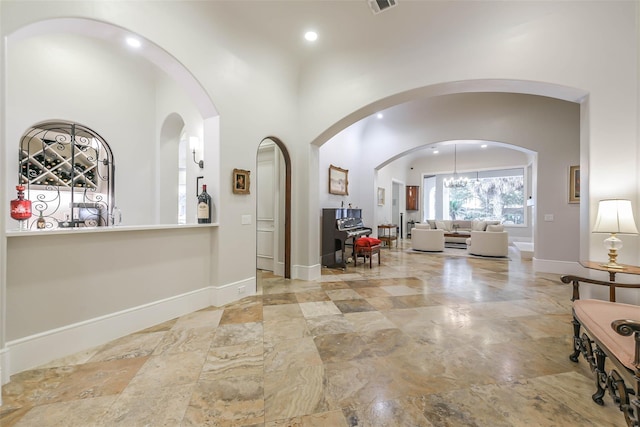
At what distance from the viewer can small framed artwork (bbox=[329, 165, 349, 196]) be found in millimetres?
6355

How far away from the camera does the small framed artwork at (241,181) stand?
11.3 ft

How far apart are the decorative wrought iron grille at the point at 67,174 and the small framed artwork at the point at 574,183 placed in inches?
334

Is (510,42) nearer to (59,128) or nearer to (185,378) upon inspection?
(185,378)

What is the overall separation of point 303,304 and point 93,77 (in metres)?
4.88

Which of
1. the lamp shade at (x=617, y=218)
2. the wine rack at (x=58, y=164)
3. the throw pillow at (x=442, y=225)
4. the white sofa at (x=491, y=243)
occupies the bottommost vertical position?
the white sofa at (x=491, y=243)

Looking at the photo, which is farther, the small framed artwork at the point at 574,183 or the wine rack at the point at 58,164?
the small framed artwork at the point at 574,183

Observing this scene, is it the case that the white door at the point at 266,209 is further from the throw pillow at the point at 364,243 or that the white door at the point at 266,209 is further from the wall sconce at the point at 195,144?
the throw pillow at the point at 364,243

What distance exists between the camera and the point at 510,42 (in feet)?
10.3

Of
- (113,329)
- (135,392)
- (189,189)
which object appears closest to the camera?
(135,392)

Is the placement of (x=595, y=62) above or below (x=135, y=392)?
above

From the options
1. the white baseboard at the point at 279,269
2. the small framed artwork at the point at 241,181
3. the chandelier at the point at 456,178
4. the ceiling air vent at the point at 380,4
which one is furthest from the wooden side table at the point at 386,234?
the ceiling air vent at the point at 380,4

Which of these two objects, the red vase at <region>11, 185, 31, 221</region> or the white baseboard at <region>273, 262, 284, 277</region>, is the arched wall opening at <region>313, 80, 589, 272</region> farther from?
the red vase at <region>11, 185, 31, 221</region>

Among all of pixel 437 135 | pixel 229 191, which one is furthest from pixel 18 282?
pixel 437 135

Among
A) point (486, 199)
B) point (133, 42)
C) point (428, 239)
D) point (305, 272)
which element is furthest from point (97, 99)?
point (486, 199)
